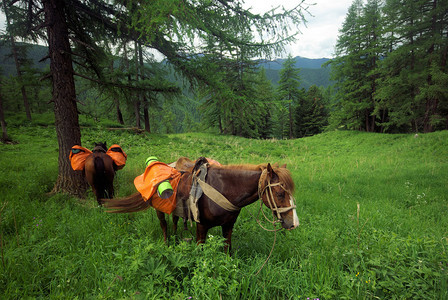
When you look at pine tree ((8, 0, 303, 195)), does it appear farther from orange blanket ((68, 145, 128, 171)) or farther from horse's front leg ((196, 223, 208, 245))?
horse's front leg ((196, 223, 208, 245))

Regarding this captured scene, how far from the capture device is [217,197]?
8.05ft

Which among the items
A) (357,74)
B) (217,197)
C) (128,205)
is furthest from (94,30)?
(357,74)

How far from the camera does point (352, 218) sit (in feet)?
11.9

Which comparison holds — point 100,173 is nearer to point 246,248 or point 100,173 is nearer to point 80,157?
point 80,157

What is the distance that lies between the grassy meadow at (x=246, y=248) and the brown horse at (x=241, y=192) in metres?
0.35

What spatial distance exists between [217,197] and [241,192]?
1.10 feet

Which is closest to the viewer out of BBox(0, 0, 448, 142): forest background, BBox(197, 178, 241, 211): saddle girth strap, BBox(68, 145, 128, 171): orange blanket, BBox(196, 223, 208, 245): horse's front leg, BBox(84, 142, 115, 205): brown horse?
BBox(197, 178, 241, 211): saddle girth strap

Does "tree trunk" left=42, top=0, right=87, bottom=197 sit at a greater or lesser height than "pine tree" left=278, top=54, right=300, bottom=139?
lesser

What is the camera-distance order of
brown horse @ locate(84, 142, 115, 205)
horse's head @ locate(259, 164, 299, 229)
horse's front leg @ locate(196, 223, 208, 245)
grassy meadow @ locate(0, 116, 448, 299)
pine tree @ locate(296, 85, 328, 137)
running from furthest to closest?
pine tree @ locate(296, 85, 328, 137)
brown horse @ locate(84, 142, 115, 205)
horse's front leg @ locate(196, 223, 208, 245)
horse's head @ locate(259, 164, 299, 229)
grassy meadow @ locate(0, 116, 448, 299)

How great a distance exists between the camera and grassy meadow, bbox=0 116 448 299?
6.03 ft

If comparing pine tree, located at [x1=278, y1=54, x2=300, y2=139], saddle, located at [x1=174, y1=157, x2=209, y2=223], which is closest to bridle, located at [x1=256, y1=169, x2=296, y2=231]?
saddle, located at [x1=174, y1=157, x2=209, y2=223]

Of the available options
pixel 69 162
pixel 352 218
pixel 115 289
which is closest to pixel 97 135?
pixel 69 162

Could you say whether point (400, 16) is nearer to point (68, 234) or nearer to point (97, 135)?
point (68, 234)

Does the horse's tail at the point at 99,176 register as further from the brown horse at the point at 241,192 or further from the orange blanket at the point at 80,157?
the brown horse at the point at 241,192
